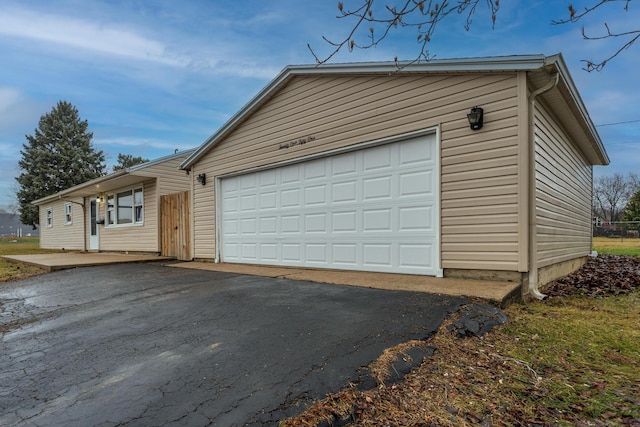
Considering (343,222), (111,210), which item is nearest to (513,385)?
(343,222)

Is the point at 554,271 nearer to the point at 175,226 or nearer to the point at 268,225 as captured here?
the point at 268,225

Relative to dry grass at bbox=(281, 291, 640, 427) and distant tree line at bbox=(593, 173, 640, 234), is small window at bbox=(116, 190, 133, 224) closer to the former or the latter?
dry grass at bbox=(281, 291, 640, 427)

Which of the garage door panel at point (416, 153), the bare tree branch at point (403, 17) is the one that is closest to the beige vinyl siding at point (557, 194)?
the garage door panel at point (416, 153)

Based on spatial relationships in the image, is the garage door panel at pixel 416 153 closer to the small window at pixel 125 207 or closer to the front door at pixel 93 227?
the small window at pixel 125 207

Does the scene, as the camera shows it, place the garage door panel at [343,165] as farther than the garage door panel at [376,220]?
Yes

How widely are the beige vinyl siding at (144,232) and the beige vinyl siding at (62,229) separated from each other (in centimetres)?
380

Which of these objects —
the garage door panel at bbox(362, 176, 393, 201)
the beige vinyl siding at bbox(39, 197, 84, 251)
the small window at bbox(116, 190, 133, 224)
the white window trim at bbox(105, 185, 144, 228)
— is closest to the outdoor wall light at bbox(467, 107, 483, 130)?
the garage door panel at bbox(362, 176, 393, 201)

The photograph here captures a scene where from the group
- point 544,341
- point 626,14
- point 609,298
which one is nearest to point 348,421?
point 544,341

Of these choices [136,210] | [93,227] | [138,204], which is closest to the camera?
[138,204]

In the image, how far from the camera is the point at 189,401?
1.83 m

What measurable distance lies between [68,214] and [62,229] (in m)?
1.29

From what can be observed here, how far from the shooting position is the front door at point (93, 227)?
49.0 ft

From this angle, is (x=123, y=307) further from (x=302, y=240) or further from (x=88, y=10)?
(x=88, y=10)

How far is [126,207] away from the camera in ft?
43.4
